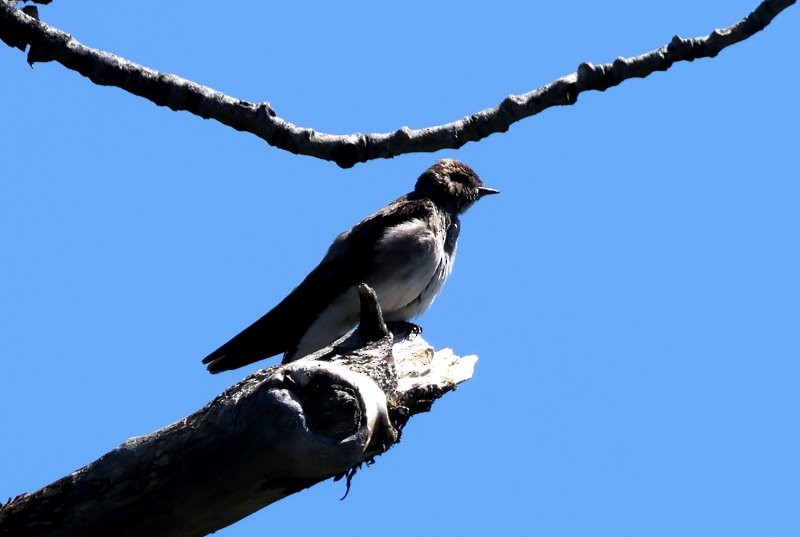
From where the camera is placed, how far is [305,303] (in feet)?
31.2

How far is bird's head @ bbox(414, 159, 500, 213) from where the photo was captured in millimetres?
10688

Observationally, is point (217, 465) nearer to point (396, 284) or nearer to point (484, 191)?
point (396, 284)

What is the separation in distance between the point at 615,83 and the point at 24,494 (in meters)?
3.16

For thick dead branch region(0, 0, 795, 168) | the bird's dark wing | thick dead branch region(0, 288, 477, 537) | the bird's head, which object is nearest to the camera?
thick dead branch region(0, 288, 477, 537)

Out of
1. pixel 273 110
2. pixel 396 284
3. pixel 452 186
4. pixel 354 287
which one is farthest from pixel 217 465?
pixel 452 186

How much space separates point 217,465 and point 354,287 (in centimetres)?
499

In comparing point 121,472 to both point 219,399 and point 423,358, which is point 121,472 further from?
point 423,358

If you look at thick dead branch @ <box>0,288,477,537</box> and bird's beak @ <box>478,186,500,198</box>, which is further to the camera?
bird's beak @ <box>478,186,500,198</box>

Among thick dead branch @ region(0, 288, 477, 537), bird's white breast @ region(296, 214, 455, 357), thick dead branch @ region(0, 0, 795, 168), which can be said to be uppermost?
bird's white breast @ region(296, 214, 455, 357)

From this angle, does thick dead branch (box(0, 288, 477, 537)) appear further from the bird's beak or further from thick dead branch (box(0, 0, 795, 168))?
the bird's beak

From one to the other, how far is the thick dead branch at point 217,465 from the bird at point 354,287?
4.49m

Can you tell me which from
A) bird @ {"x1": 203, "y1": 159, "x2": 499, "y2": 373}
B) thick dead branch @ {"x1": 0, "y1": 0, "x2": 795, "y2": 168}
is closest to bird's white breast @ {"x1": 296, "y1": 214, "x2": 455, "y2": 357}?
bird @ {"x1": 203, "y1": 159, "x2": 499, "y2": 373}

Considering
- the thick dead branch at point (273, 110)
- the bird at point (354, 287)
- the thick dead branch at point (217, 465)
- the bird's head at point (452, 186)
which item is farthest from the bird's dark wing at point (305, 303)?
the thick dead branch at point (217, 465)

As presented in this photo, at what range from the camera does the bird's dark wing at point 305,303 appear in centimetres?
923
